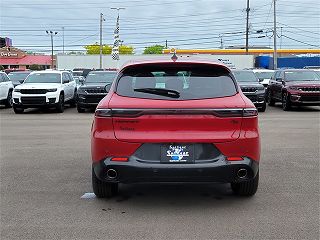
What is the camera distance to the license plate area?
534 cm

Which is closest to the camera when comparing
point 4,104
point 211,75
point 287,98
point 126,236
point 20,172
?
point 126,236

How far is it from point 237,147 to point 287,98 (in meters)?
14.9

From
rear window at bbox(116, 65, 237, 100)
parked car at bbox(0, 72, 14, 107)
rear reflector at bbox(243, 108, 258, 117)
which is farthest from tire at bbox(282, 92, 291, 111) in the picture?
rear reflector at bbox(243, 108, 258, 117)

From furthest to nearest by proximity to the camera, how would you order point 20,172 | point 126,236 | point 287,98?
point 287,98 < point 20,172 < point 126,236

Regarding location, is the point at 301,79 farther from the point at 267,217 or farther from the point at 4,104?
the point at 267,217

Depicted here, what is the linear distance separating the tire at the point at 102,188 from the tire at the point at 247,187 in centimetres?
157

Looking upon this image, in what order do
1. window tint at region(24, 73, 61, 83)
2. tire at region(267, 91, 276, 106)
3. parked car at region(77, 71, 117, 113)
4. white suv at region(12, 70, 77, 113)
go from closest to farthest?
1. white suv at region(12, 70, 77, 113)
2. parked car at region(77, 71, 117, 113)
3. window tint at region(24, 73, 61, 83)
4. tire at region(267, 91, 276, 106)

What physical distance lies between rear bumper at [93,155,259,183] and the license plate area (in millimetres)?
56

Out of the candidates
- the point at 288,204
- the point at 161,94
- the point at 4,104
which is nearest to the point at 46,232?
the point at 161,94

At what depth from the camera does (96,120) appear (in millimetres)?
5543

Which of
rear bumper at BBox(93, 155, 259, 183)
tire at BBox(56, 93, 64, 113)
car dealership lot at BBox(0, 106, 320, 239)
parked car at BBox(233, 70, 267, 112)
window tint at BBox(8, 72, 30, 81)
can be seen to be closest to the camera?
car dealership lot at BBox(0, 106, 320, 239)

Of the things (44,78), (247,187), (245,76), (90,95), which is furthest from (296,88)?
(247,187)

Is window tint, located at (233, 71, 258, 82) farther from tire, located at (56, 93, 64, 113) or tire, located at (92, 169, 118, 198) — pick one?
tire, located at (92, 169, 118, 198)

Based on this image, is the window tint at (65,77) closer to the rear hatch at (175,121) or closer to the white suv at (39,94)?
the white suv at (39,94)
